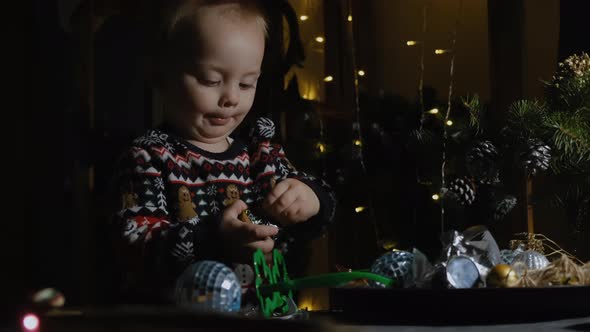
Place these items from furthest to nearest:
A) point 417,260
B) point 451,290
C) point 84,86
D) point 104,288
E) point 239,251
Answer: point 84,86 → point 104,288 → point 239,251 → point 417,260 → point 451,290

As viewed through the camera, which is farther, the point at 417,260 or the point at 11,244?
Result: the point at 11,244

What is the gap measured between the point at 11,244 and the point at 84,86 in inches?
10.9

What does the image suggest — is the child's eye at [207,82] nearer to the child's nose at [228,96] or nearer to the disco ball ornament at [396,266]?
the child's nose at [228,96]

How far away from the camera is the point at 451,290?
0.59 meters

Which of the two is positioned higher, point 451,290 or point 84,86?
point 84,86

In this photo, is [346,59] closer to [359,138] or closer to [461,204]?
[359,138]

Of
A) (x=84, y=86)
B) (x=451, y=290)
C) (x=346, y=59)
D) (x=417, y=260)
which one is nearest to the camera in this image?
(x=451, y=290)

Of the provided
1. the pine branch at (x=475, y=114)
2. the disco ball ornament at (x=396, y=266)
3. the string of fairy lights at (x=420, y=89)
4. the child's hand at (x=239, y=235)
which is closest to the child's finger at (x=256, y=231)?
the child's hand at (x=239, y=235)

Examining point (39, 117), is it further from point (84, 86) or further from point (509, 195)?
point (509, 195)

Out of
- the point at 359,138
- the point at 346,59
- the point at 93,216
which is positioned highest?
the point at 346,59

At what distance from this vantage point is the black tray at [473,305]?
1.92 ft

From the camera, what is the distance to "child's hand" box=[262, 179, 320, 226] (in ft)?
3.10

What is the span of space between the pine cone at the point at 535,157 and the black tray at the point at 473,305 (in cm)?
Answer: 45

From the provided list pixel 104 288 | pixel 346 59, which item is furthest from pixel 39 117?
pixel 346 59
